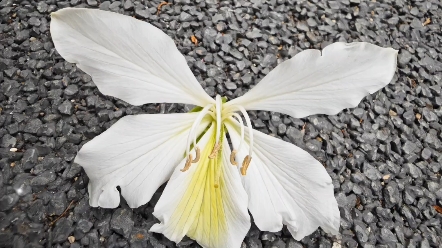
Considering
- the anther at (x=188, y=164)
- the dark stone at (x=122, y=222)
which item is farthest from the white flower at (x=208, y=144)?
the dark stone at (x=122, y=222)

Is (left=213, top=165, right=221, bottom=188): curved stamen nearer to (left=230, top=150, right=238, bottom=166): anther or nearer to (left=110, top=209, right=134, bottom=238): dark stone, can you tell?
(left=230, top=150, right=238, bottom=166): anther

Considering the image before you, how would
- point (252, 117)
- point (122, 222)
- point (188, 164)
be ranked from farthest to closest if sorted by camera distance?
point (252, 117), point (122, 222), point (188, 164)

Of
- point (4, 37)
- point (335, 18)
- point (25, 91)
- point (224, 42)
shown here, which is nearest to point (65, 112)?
point (25, 91)

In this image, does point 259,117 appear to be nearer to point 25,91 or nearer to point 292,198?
point 292,198

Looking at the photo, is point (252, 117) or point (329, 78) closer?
point (329, 78)

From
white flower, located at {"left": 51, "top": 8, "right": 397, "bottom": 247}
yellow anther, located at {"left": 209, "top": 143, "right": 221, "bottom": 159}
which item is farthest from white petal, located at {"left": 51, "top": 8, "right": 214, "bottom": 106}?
yellow anther, located at {"left": 209, "top": 143, "right": 221, "bottom": 159}

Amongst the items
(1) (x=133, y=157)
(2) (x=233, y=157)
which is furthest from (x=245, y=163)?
(1) (x=133, y=157)

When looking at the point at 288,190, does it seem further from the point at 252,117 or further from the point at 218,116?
the point at 252,117
